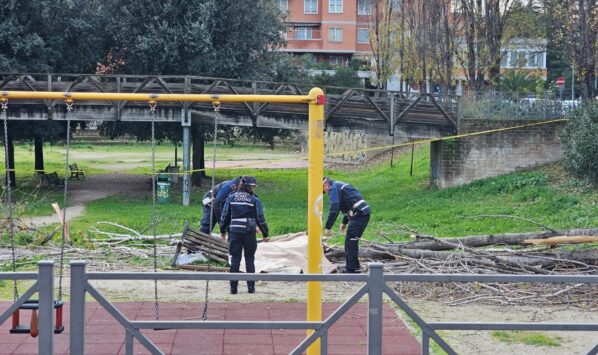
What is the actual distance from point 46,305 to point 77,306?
0.25 metres

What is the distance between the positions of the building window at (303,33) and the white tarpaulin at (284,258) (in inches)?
2228

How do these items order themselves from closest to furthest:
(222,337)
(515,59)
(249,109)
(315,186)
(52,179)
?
(315,186) < (222,337) < (249,109) < (52,179) < (515,59)

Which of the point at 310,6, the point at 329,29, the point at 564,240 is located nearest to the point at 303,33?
the point at 310,6

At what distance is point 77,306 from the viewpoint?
24.0ft

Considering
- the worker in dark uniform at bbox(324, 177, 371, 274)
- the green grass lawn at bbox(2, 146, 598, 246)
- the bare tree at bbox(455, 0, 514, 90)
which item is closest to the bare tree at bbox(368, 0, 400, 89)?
the bare tree at bbox(455, 0, 514, 90)

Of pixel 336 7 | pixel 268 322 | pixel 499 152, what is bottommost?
pixel 268 322

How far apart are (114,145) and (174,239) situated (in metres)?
42.9

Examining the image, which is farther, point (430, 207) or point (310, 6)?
point (310, 6)

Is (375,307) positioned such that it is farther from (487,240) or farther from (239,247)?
(487,240)

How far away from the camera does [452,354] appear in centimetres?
751

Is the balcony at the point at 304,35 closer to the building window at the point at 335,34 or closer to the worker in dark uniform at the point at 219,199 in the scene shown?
the building window at the point at 335,34

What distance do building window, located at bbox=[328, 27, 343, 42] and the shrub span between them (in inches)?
1808

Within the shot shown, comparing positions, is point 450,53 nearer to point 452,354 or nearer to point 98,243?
point 98,243

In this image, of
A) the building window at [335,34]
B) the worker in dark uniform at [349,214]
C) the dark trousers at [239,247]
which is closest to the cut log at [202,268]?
the dark trousers at [239,247]
